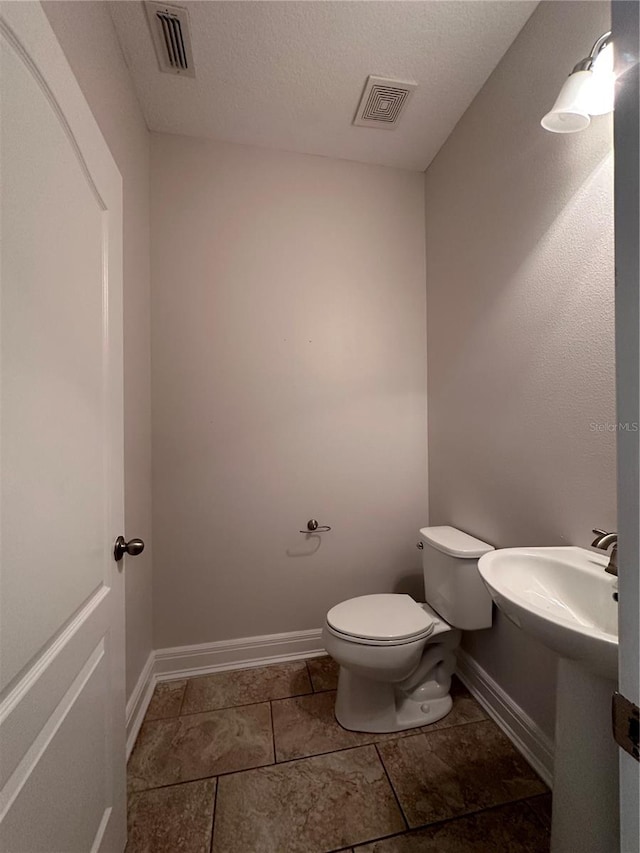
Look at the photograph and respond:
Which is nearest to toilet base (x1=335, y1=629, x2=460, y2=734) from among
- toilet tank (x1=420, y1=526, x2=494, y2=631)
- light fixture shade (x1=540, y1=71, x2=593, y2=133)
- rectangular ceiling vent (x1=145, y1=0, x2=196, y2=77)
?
toilet tank (x1=420, y1=526, x2=494, y2=631)

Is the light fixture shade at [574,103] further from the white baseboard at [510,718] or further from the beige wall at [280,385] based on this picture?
the white baseboard at [510,718]

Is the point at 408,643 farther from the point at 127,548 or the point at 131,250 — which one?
the point at 131,250

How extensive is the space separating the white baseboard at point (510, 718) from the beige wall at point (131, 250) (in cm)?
149

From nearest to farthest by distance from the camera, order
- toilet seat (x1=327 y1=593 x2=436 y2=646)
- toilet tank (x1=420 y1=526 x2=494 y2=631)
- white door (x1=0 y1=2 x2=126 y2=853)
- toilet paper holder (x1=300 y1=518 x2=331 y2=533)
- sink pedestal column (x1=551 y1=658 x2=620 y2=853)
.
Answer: white door (x1=0 y1=2 x2=126 y2=853)
sink pedestal column (x1=551 y1=658 x2=620 y2=853)
toilet seat (x1=327 y1=593 x2=436 y2=646)
toilet tank (x1=420 y1=526 x2=494 y2=631)
toilet paper holder (x1=300 y1=518 x2=331 y2=533)

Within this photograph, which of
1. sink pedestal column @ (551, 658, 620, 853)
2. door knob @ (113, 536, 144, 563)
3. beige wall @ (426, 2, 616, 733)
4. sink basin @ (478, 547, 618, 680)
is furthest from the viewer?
beige wall @ (426, 2, 616, 733)

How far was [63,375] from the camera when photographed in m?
0.68

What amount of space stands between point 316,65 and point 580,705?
7.51 ft

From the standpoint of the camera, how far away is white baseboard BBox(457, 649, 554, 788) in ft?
3.87

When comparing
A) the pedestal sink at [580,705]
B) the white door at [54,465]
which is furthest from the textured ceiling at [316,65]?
the pedestal sink at [580,705]

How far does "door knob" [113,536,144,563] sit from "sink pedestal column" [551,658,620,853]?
3.74 feet

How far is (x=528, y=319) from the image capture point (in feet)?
4.14

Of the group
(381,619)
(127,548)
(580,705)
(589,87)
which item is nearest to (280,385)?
(127,548)

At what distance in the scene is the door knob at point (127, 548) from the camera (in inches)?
36.4

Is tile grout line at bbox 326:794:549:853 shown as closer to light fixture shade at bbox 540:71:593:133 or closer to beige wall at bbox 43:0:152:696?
beige wall at bbox 43:0:152:696
